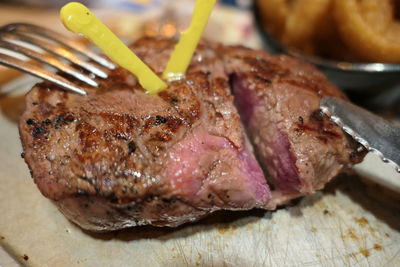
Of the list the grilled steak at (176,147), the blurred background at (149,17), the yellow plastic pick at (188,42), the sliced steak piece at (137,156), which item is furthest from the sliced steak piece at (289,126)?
the blurred background at (149,17)

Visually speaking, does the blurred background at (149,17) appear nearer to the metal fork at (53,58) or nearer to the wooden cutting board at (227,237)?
the metal fork at (53,58)

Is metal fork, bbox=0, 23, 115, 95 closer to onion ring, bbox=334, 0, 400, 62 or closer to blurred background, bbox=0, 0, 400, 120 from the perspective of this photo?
blurred background, bbox=0, 0, 400, 120

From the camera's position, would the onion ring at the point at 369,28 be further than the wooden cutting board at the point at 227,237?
Yes

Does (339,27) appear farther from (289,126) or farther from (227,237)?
(227,237)

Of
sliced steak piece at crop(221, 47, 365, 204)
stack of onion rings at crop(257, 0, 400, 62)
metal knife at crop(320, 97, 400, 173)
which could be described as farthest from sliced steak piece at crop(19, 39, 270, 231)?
stack of onion rings at crop(257, 0, 400, 62)

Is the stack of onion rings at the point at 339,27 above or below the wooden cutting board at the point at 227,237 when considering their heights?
above

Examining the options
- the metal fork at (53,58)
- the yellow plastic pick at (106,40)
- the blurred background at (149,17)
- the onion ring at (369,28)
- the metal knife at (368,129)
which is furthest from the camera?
the blurred background at (149,17)
